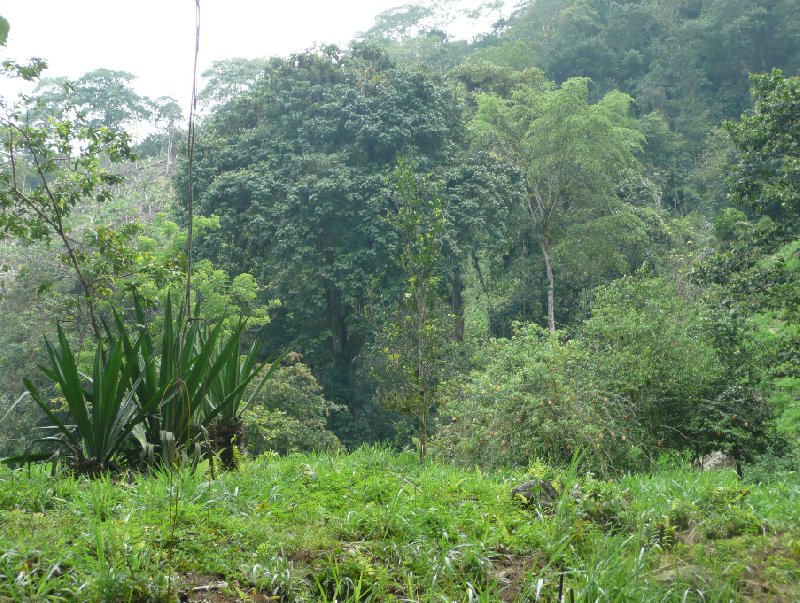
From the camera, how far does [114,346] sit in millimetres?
3875

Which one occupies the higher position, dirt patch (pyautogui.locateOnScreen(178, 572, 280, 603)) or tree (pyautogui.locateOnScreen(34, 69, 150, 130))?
tree (pyautogui.locateOnScreen(34, 69, 150, 130))

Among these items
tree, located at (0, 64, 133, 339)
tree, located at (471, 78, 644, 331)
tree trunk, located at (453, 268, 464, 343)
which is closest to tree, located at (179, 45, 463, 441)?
tree, located at (471, 78, 644, 331)

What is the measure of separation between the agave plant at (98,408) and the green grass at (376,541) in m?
0.25

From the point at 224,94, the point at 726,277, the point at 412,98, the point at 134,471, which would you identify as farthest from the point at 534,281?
the point at 224,94

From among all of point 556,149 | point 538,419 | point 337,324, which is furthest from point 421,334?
point 556,149

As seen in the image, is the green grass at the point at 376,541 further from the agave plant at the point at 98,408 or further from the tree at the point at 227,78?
the tree at the point at 227,78

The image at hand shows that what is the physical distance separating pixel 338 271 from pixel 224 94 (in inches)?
973

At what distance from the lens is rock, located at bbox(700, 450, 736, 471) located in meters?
12.8

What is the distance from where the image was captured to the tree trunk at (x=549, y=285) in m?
22.2

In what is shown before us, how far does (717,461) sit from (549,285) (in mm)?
8998

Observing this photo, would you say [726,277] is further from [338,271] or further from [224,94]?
[224,94]

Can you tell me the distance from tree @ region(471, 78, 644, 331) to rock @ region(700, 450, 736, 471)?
7710 mm

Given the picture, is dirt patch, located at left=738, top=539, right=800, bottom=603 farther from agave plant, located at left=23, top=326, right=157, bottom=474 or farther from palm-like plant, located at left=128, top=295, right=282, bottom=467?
agave plant, located at left=23, top=326, right=157, bottom=474

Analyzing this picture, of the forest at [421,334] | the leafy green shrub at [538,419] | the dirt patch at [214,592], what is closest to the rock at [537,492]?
the forest at [421,334]
